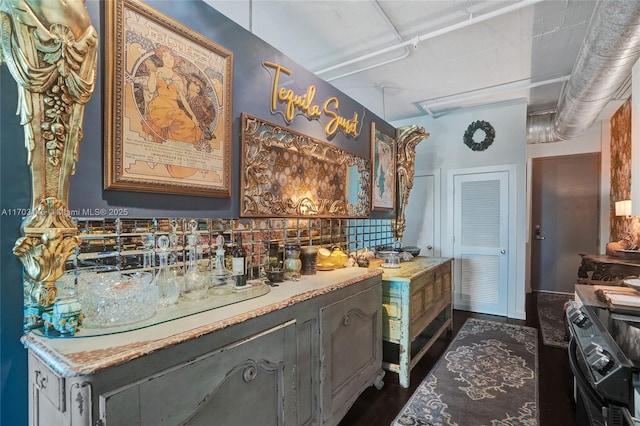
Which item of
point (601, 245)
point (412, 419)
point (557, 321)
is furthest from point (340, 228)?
point (601, 245)

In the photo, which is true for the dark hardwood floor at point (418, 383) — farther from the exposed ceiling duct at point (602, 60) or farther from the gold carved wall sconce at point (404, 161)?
the exposed ceiling duct at point (602, 60)

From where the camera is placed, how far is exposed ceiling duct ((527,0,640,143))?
1.93 m

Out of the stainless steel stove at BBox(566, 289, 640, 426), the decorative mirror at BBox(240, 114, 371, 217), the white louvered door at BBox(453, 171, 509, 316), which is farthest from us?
the white louvered door at BBox(453, 171, 509, 316)

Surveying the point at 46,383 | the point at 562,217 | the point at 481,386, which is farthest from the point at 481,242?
the point at 46,383

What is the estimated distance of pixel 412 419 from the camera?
85.7 inches

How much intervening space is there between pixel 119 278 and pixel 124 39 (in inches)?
41.5

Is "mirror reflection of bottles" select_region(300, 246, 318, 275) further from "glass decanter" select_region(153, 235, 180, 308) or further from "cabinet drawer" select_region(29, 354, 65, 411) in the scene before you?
"cabinet drawer" select_region(29, 354, 65, 411)

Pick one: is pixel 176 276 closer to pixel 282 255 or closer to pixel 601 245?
pixel 282 255

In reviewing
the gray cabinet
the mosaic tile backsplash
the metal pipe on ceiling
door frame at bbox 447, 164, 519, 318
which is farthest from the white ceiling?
the gray cabinet

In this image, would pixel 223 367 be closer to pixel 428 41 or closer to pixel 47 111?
pixel 47 111

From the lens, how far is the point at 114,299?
1170 millimetres

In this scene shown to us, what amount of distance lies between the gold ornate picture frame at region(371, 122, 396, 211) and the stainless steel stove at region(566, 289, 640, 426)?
2105 mm

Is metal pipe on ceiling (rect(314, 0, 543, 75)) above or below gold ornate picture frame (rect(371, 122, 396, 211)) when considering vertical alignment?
above

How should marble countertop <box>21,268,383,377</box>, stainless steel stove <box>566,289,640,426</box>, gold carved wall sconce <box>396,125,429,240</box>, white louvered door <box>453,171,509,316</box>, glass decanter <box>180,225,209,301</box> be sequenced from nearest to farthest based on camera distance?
1. marble countertop <box>21,268,383,377</box>
2. stainless steel stove <box>566,289,640,426</box>
3. glass decanter <box>180,225,209,301</box>
4. gold carved wall sconce <box>396,125,429,240</box>
5. white louvered door <box>453,171,509,316</box>
